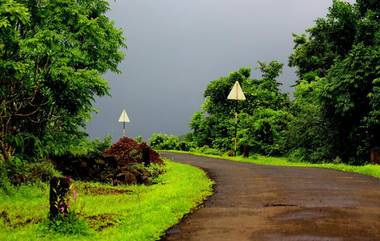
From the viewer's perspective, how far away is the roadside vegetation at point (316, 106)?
27.0 meters

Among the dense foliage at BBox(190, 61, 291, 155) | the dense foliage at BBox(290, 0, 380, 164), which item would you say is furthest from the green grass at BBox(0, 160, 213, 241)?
the dense foliage at BBox(190, 61, 291, 155)

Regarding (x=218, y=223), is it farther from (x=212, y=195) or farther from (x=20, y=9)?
(x=20, y=9)

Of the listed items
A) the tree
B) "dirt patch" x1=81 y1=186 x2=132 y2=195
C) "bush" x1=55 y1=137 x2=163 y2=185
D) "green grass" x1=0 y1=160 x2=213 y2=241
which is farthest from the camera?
"bush" x1=55 y1=137 x2=163 y2=185

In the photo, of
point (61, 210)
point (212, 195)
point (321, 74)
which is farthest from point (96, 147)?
point (321, 74)

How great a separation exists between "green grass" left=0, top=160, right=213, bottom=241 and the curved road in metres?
0.45

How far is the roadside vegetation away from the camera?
88.7 ft

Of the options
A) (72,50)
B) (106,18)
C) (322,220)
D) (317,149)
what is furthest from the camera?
(317,149)

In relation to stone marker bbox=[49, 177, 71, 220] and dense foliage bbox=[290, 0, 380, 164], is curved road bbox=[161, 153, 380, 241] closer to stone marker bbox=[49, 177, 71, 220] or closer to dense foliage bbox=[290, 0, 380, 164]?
stone marker bbox=[49, 177, 71, 220]

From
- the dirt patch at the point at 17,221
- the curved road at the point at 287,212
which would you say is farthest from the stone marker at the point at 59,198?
the curved road at the point at 287,212

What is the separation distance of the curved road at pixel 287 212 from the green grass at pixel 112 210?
0.45 m

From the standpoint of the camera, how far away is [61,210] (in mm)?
9945

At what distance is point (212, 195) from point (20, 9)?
660cm

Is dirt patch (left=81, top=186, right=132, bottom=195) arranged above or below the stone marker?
below

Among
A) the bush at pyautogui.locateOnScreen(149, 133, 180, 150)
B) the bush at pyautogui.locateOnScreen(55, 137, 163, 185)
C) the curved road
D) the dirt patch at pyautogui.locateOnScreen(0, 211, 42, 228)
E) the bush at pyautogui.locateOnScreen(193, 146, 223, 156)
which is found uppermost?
the bush at pyautogui.locateOnScreen(149, 133, 180, 150)
